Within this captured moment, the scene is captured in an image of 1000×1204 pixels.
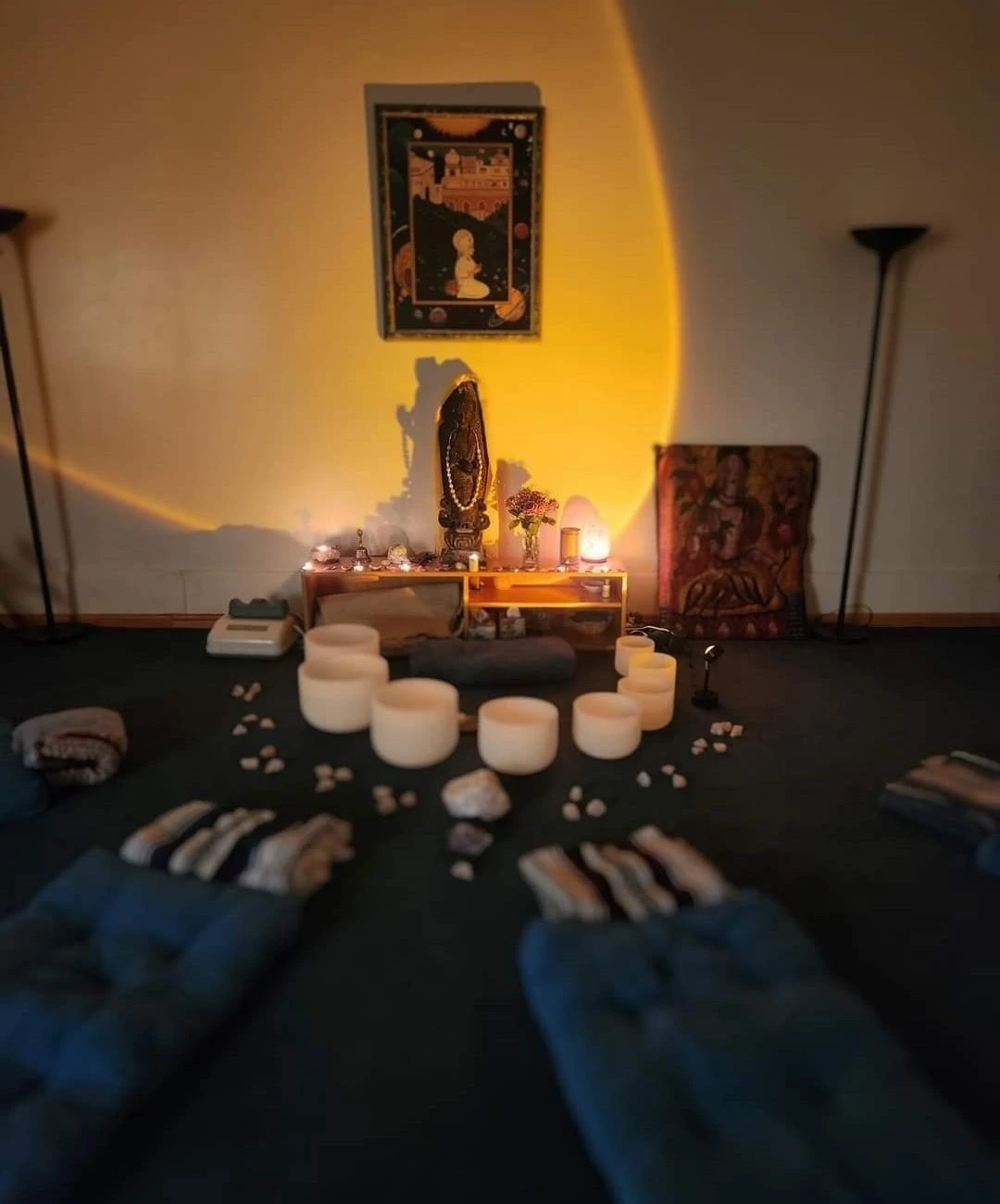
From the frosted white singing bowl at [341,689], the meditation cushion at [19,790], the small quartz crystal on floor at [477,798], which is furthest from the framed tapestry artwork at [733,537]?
the meditation cushion at [19,790]

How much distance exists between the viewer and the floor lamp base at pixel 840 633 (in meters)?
2.87

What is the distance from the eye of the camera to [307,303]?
9.09 ft

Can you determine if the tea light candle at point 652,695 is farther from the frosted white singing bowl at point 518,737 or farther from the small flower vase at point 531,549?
the small flower vase at point 531,549

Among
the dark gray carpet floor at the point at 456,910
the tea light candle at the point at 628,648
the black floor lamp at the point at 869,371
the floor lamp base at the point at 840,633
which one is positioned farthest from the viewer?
the floor lamp base at the point at 840,633

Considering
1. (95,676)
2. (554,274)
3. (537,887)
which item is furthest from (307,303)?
(537,887)

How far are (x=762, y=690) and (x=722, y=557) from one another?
25.4 inches

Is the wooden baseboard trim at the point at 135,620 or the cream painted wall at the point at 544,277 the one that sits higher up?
the cream painted wall at the point at 544,277

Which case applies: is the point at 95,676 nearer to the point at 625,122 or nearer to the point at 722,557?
the point at 722,557

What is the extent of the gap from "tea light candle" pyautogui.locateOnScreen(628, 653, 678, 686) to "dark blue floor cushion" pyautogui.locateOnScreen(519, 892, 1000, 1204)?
2.99 ft

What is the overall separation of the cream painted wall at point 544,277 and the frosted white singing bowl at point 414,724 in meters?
1.08

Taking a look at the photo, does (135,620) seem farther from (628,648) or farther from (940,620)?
(940,620)

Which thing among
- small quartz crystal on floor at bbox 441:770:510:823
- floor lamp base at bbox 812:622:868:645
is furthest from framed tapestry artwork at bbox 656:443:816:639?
small quartz crystal on floor at bbox 441:770:510:823

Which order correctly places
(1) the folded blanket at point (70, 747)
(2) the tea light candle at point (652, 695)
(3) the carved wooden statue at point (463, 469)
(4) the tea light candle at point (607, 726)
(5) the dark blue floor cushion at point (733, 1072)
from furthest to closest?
(3) the carved wooden statue at point (463, 469) < (2) the tea light candle at point (652, 695) < (4) the tea light candle at point (607, 726) < (1) the folded blanket at point (70, 747) < (5) the dark blue floor cushion at point (733, 1072)

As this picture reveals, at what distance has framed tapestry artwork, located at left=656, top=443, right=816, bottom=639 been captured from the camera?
115 inches
